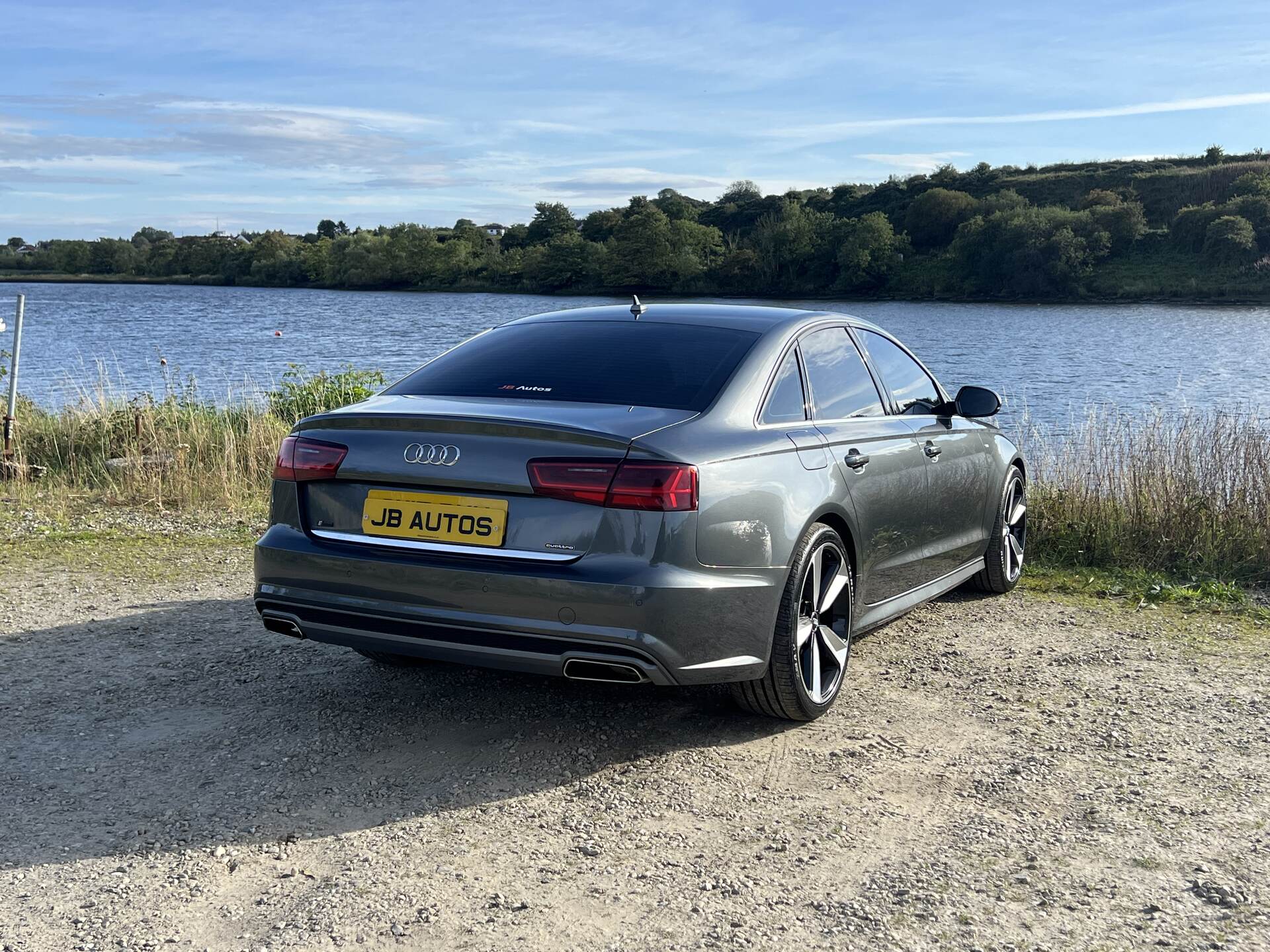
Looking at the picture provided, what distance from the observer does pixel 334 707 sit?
4535 millimetres

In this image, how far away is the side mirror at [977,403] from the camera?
18.8 feet

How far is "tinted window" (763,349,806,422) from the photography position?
4.25 metres

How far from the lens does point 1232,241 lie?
65062mm

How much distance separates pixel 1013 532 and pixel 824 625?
2.96m

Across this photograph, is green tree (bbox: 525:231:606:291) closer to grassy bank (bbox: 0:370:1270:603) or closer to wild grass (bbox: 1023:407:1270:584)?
grassy bank (bbox: 0:370:1270:603)

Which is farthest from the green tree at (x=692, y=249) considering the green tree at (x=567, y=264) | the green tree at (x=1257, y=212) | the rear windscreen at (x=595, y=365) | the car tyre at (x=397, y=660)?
the rear windscreen at (x=595, y=365)

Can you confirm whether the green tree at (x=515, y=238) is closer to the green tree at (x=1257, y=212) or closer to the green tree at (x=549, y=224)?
the green tree at (x=549, y=224)

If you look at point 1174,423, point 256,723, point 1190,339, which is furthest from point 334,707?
point 1190,339

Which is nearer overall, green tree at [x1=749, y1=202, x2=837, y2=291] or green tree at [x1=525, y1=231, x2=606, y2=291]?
green tree at [x1=525, y1=231, x2=606, y2=291]

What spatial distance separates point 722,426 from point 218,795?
1.99 metres

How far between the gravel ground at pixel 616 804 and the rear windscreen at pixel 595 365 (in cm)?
124

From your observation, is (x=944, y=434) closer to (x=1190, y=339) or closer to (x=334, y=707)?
(x=334, y=707)

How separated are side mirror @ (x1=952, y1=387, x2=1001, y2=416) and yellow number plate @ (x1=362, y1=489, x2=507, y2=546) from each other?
2971mm

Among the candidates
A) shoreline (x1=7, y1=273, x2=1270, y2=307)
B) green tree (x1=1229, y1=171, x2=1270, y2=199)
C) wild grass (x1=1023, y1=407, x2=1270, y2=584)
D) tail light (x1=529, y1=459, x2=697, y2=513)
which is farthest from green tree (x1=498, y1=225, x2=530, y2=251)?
tail light (x1=529, y1=459, x2=697, y2=513)
